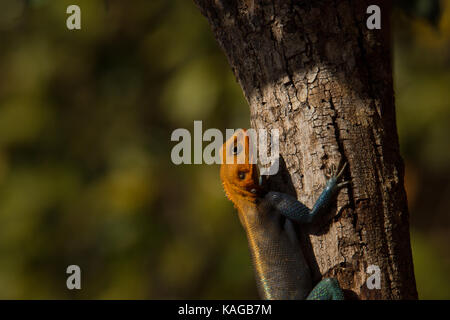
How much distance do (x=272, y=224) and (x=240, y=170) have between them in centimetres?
55

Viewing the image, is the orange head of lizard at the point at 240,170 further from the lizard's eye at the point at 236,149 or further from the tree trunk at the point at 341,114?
the tree trunk at the point at 341,114

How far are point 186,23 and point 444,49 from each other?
12.3ft

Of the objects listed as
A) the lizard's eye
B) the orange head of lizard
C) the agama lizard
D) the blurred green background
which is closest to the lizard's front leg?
the agama lizard

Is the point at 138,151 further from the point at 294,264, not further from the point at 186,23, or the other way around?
the point at 294,264

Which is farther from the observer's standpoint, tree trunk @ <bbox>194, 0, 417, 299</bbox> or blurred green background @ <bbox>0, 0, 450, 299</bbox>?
blurred green background @ <bbox>0, 0, 450, 299</bbox>

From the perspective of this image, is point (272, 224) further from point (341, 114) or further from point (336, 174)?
point (341, 114)

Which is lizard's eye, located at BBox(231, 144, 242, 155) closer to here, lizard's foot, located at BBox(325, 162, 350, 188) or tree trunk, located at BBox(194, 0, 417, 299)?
tree trunk, located at BBox(194, 0, 417, 299)

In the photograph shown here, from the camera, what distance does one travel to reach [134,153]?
26.0 ft

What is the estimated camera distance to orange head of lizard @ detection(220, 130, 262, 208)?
13.1 ft

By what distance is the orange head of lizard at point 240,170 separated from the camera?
13.1 feet

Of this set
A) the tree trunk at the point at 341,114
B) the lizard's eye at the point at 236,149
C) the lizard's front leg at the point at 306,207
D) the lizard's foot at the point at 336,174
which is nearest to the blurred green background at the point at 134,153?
the lizard's eye at the point at 236,149

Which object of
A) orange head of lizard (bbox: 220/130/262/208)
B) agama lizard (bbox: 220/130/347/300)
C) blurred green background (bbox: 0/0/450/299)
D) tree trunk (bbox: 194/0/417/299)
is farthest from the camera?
blurred green background (bbox: 0/0/450/299)

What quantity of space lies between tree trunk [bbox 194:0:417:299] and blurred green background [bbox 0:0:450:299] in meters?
3.31

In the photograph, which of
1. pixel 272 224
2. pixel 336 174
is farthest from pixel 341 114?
pixel 272 224
